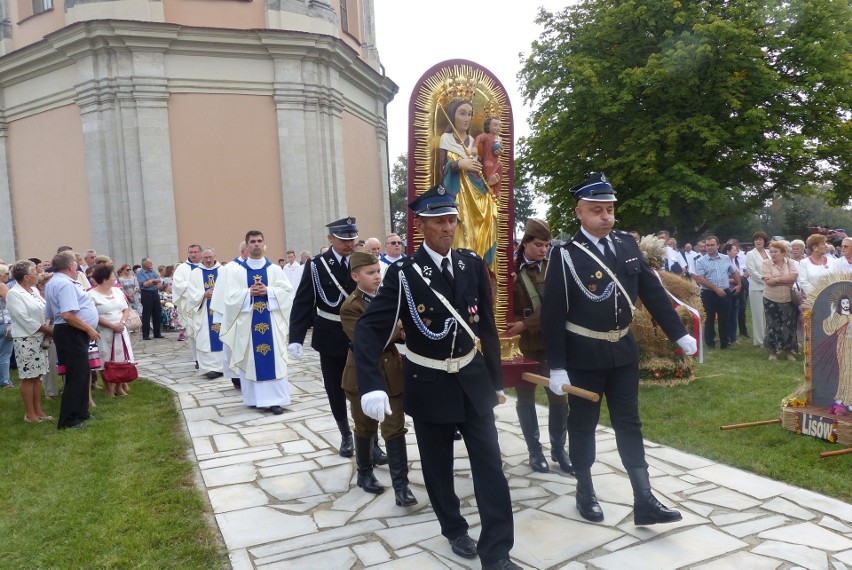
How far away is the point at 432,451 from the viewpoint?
3.80 metres

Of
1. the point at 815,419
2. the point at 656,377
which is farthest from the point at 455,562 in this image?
the point at 656,377

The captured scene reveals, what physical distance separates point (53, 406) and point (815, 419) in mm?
8760

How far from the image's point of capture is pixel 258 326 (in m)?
8.02

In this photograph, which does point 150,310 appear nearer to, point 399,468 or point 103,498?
point 103,498

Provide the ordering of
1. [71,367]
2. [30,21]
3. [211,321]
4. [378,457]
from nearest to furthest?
1. [378,457]
2. [71,367]
3. [211,321]
4. [30,21]

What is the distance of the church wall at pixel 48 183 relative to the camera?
1873 cm

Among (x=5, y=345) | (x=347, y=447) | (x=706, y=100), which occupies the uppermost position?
(x=706, y=100)

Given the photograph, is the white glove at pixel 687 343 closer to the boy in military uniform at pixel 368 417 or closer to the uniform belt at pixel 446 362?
the uniform belt at pixel 446 362

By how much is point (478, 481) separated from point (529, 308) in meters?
2.07

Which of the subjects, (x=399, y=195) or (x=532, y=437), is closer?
(x=532, y=437)

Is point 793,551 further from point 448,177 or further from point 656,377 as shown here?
point 656,377

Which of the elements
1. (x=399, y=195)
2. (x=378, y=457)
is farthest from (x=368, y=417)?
(x=399, y=195)

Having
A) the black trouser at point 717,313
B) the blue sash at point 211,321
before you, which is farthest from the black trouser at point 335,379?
the black trouser at point 717,313

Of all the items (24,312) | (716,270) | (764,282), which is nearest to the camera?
(24,312)
